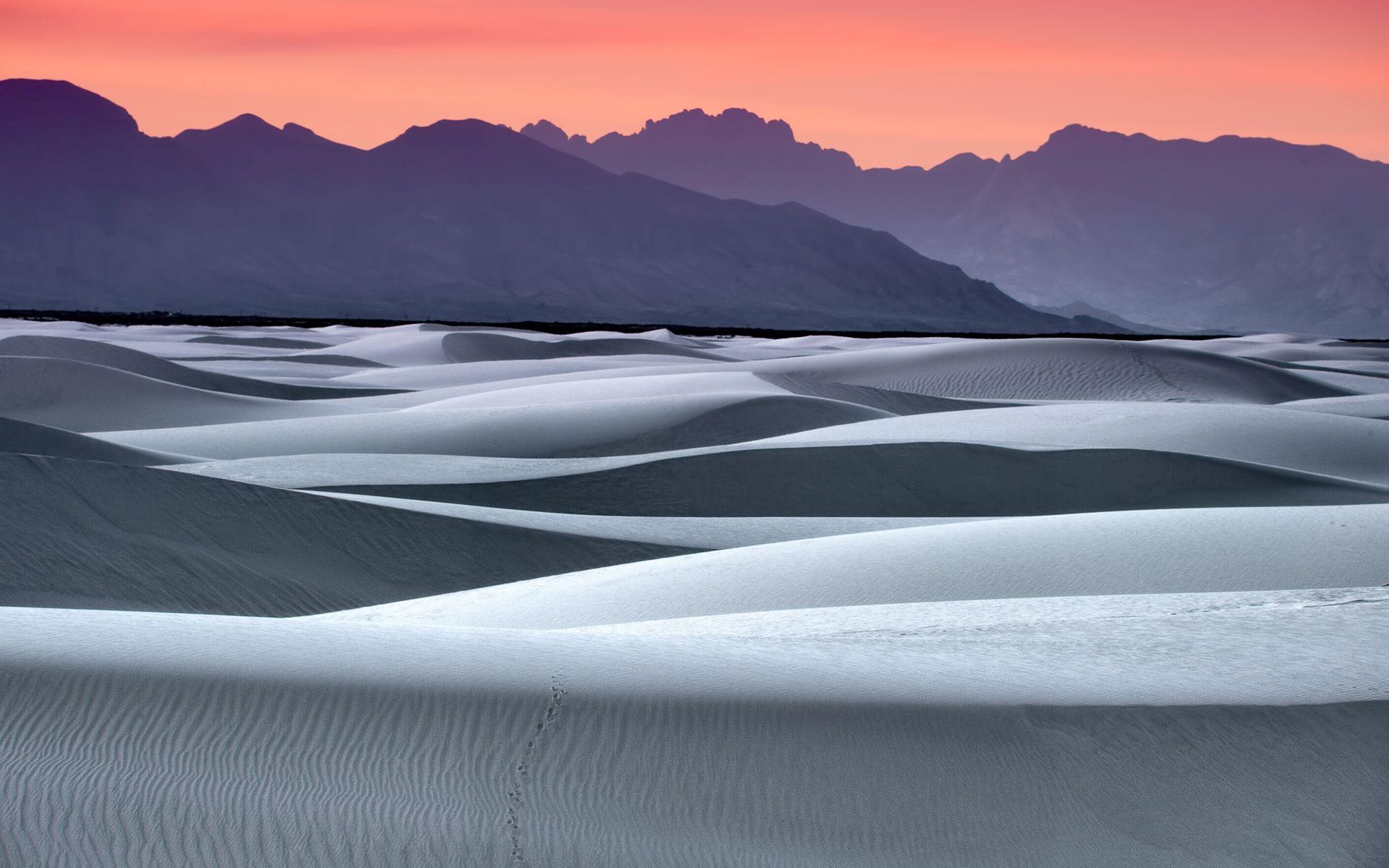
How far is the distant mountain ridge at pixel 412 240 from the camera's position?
143 meters

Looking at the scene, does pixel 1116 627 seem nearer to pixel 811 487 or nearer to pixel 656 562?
pixel 656 562

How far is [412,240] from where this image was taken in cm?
16225

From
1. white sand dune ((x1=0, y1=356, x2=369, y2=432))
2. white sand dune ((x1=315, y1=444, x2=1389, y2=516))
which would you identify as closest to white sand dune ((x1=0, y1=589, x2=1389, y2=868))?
white sand dune ((x1=315, y1=444, x2=1389, y2=516))

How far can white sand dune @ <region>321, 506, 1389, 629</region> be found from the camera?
540 cm

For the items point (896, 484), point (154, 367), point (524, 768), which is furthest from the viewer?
point (154, 367)

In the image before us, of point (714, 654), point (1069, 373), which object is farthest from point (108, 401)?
point (714, 654)

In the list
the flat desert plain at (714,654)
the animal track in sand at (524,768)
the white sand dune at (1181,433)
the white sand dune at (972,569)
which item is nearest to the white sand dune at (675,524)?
the flat desert plain at (714,654)

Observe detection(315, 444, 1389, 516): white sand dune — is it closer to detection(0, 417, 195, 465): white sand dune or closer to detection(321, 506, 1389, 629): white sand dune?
detection(0, 417, 195, 465): white sand dune

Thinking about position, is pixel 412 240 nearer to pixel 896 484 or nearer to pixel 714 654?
pixel 896 484

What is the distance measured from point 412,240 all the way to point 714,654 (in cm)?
16326

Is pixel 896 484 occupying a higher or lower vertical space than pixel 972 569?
lower

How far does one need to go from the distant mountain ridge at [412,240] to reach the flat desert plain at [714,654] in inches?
5134

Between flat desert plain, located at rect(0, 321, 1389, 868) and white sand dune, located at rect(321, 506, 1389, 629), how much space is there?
1.1 inches

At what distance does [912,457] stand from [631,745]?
316 inches
